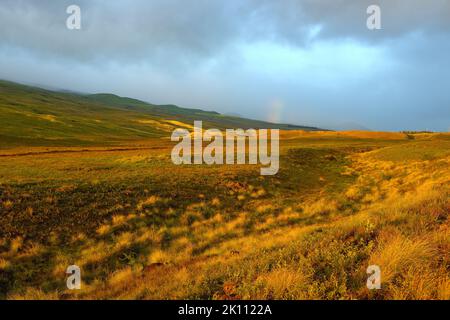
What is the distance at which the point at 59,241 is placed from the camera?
451 inches

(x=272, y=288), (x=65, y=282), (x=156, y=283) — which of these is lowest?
(x=65, y=282)

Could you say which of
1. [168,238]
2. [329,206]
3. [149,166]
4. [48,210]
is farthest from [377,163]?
[48,210]

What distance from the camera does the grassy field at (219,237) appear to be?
19.1ft

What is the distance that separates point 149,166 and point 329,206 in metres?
18.1

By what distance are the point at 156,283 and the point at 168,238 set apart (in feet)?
17.7

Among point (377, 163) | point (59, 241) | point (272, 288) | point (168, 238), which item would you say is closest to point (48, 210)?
point (59, 241)

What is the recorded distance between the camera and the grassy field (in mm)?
5820

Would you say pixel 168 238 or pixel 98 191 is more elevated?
pixel 98 191

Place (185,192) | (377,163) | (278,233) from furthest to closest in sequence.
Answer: (377,163)
(185,192)
(278,233)

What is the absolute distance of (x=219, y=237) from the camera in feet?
42.0

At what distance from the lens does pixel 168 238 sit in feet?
41.3
